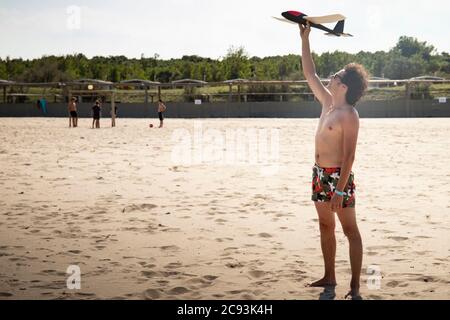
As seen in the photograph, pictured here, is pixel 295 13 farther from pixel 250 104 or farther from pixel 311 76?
pixel 250 104

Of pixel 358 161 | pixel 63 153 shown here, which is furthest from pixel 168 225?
pixel 63 153

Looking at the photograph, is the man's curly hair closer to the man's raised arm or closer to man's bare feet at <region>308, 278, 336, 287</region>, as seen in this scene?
the man's raised arm

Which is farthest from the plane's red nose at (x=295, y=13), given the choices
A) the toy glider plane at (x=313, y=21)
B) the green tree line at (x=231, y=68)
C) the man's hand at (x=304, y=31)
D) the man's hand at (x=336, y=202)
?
the green tree line at (x=231, y=68)

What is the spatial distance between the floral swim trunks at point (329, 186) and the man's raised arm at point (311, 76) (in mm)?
570

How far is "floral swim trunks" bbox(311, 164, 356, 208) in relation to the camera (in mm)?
4844

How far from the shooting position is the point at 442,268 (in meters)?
5.71

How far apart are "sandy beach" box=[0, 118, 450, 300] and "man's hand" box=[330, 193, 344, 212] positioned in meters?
0.72

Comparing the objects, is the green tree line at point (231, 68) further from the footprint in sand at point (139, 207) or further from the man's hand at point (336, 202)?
the man's hand at point (336, 202)

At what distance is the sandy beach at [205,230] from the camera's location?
5.25 metres

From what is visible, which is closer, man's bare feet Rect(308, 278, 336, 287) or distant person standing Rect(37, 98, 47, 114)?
man's bare feet Rect(308, 278, 336, 287)

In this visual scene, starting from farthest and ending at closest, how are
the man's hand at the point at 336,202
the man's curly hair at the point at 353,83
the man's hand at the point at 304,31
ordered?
the man's hand at the point at 304,31, the man's curly hair at the point at 353,83, the man's hand at the point at 336,202

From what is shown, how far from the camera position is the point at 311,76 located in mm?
5359

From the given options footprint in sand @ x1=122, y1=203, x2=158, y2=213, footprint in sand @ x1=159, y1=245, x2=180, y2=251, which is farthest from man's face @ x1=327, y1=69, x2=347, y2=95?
footprint in sand @ x1=122, y1=203, x2=158, y2=213

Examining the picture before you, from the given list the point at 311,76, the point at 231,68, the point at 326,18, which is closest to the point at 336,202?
the point at 311,76
